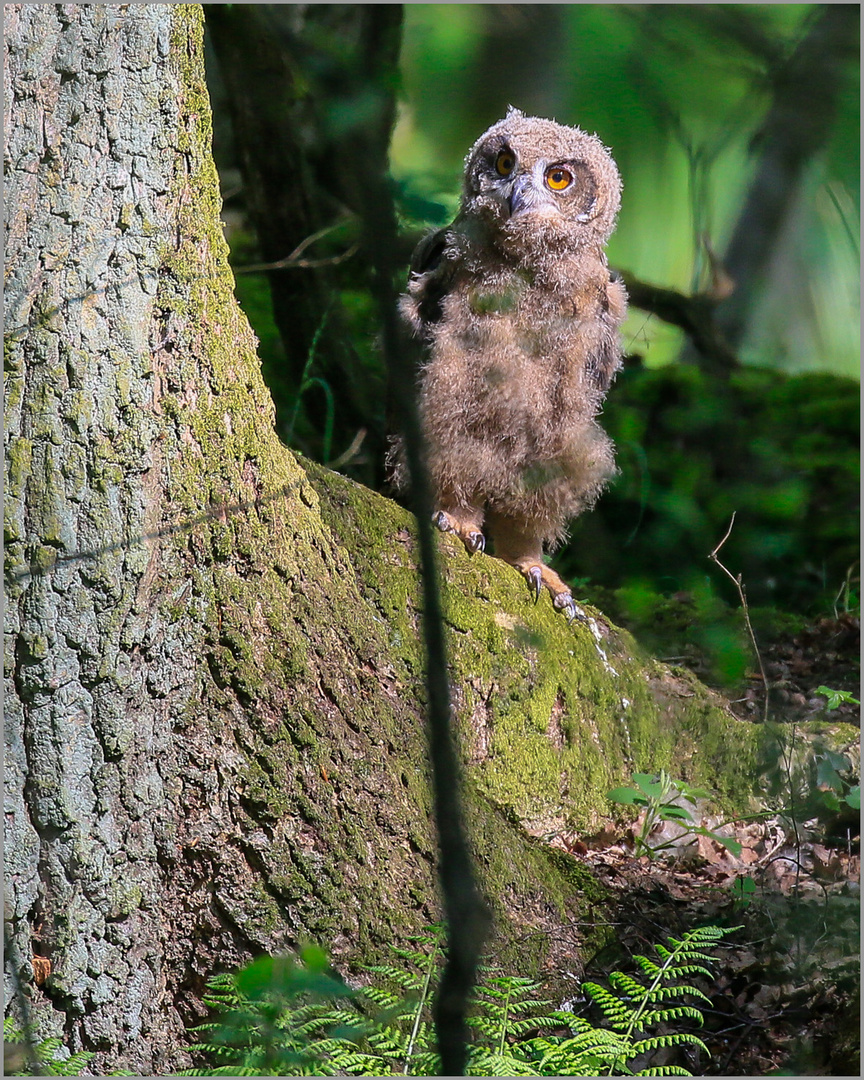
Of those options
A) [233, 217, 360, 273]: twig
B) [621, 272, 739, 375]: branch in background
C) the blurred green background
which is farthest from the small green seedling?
[233, 217, 360, 273]: twig

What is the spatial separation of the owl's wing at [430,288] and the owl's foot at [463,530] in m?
0.70

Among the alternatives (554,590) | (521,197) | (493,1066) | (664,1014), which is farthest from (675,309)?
(493,1066)

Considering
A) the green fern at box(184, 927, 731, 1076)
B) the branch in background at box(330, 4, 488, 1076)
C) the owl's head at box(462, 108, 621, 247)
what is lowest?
the green fern at box(184, 927, 731, 1076)

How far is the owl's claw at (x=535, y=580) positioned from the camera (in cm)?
339

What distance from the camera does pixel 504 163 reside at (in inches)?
139

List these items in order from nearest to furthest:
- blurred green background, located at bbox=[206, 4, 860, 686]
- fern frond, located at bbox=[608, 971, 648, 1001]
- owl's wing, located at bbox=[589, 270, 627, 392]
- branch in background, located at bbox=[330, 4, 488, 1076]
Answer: branch in background, located at bbox=[330, 4, 488, 1076], blurred green background, located at bbox=[206, 4, 860, 686], fern frond, located at bbox=[608, 971, 648, 1001], owl's wing, located at bbox=[589, 270, 627, 392]

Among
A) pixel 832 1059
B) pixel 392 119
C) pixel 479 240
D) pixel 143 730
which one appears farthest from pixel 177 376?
pixel 832 1059

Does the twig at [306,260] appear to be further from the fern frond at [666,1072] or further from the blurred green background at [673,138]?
the fern frond at [666,1072]

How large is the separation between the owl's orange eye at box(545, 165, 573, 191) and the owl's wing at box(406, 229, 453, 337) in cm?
43

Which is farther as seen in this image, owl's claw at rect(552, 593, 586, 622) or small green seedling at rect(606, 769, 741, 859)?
owl's claw at rect(552, 593, 586, 622)

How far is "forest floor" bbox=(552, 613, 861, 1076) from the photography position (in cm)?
218

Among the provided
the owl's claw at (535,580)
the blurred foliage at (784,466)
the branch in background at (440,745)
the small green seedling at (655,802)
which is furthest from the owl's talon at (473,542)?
the branch in background at (440,745)

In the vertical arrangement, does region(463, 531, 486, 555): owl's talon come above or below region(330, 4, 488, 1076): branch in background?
below

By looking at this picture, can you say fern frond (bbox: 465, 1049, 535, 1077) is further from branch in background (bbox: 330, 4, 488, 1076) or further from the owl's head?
the owl's head
